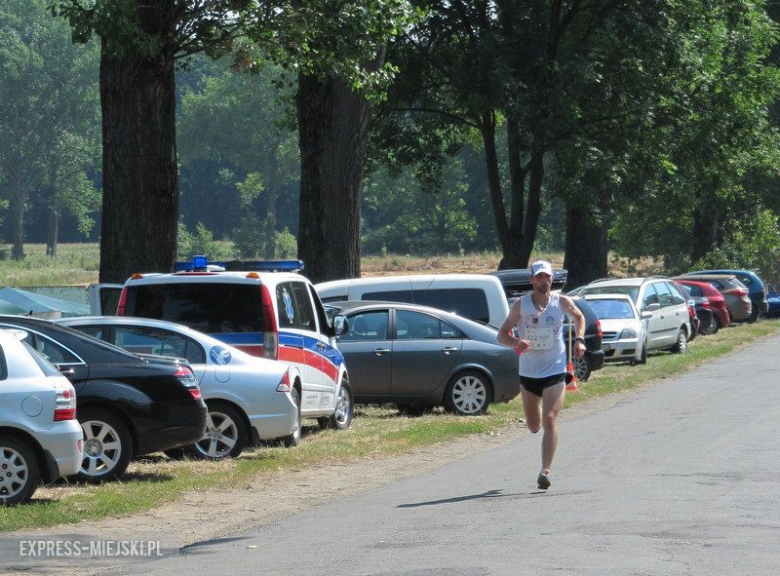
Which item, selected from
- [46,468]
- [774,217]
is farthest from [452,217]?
[46,468]

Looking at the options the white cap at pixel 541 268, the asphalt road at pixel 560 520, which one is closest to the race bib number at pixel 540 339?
the white cap at pixel 541 268

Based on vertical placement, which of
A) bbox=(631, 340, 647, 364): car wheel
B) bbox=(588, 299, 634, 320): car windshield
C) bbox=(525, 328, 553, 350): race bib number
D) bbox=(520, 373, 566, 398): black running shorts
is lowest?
bbox=(631, 340, 647, 364): car wheel

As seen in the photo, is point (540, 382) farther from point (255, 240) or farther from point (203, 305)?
point (255, 240)

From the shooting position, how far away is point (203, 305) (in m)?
14.8

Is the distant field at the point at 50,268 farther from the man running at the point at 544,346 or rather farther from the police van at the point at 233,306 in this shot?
the man running at the point at 544,346

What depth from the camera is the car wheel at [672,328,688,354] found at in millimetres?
31136

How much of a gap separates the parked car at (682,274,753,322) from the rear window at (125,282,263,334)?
2876 cm

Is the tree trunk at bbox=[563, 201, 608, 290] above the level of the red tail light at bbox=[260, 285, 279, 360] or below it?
above

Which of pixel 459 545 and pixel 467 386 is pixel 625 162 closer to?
pixel 467 386

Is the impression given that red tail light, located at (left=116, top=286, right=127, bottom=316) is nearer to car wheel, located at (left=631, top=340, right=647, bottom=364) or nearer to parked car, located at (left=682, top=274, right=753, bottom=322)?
car wheel, located at (left=631, top=340, right=647, bottom=364)

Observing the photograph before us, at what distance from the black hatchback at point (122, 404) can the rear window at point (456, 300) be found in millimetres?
7887

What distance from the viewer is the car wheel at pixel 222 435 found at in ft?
45.8

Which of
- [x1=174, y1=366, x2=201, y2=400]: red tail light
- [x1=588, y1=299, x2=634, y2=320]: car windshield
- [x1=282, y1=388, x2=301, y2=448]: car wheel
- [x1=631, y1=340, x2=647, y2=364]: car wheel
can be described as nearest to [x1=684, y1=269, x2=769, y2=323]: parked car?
[x1=631, y1=340, x2=647, y2=364]: car wheel

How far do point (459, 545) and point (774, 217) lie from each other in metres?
47.3
